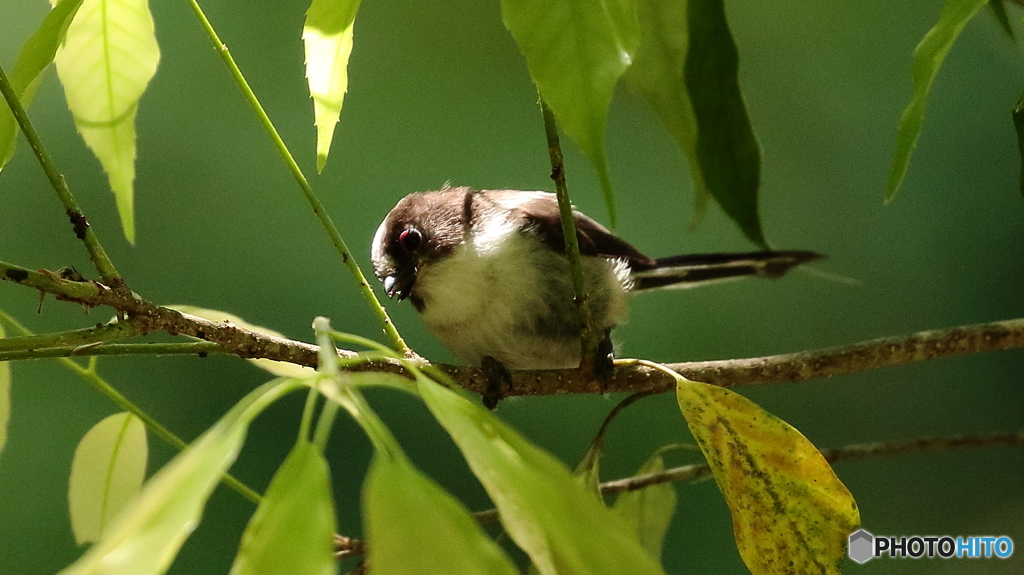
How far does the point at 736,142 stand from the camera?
0.76 metres

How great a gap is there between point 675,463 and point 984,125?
1245 millimetres

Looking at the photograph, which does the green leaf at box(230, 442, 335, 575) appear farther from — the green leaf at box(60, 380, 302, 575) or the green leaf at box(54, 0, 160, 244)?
the green leaf at box(54, 0, 160, 244)

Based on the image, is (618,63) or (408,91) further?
(408,91)

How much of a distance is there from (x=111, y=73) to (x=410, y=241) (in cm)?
61

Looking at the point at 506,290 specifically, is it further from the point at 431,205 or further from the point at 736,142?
the point at 736,142

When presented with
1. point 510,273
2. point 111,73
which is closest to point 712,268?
point 510,273

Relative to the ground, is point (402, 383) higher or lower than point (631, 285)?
higher

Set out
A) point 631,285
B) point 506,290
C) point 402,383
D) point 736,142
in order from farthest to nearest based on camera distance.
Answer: point 631,285 → point 506,290 → point 736,142 → point 402,383

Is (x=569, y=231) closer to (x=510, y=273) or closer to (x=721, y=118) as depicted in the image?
(x=721, y=118)

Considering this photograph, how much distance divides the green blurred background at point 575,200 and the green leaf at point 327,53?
138 centimetres

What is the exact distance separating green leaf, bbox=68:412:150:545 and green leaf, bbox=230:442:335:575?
1.88ft

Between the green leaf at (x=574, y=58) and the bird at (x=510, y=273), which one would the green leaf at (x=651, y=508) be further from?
the green leaf at (x=574, y=58)

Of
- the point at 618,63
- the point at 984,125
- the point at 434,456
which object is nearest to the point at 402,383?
the point at 618,63

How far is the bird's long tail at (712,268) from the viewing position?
4.08 ft
